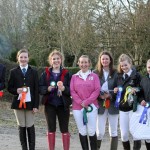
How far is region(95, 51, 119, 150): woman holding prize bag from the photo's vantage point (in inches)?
260

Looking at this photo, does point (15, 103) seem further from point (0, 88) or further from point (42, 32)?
point (42, 32)

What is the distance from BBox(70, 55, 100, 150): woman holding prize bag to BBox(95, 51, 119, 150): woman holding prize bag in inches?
8.8

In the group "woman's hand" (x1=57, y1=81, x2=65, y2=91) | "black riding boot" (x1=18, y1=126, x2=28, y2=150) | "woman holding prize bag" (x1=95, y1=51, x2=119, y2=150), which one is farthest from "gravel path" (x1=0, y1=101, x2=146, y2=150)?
"woman's hand" (x1=57, y1=81, x2=65, y2=91)

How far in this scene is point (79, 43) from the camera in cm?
2434

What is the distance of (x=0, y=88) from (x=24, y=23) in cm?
3187

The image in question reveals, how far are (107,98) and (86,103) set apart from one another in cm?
46

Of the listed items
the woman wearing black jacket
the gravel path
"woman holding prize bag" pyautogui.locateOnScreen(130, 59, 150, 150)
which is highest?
the woman wearing black jacket

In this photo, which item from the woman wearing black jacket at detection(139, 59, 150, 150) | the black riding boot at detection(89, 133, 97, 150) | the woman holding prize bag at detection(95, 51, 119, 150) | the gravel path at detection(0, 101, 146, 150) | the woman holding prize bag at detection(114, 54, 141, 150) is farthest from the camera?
the gravel path at detection(0, 101, 146, 150)

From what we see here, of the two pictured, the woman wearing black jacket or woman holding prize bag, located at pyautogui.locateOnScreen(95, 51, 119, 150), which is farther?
woman holding prize bag, located at pyautogui.locateOnScreen(95, 51, 119, 150)

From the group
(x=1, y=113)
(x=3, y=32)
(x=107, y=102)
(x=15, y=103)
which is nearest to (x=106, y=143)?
(x=107, y=102)

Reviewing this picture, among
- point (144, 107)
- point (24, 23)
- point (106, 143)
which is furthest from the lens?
point (24, 23)

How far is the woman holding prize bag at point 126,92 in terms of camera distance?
6.33m

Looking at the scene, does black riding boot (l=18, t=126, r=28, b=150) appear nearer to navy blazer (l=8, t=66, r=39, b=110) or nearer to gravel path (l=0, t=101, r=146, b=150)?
navy blazer (l=8, t=66, r=39, b=110)

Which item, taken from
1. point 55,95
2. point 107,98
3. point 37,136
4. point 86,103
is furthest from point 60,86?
point 37,136
